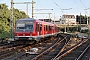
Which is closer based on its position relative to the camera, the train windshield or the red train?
the red train

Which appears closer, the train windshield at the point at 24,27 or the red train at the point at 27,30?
the red train at the point at 27,30

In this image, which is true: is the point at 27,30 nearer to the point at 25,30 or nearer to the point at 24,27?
the point at 25,30

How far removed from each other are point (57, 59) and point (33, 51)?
15.7ft

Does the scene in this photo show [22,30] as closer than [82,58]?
No

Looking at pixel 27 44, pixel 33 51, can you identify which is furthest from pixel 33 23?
pixel 33 51

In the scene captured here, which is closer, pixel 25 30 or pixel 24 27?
pixel 25 30

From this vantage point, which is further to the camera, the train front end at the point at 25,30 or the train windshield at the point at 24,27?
the train windshield at the point at 24,27

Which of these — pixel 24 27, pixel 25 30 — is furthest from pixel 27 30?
pixel 24 27

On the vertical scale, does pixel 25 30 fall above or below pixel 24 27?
below

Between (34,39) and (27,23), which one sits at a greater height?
(27,23)

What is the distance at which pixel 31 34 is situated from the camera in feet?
77.6

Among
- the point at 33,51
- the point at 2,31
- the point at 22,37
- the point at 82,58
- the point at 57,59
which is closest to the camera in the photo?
the point at 57,59

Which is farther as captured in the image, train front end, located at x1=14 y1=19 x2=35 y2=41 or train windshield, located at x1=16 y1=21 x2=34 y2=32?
train windshield, located at x1=16 y1=21 x2=34 y2=32

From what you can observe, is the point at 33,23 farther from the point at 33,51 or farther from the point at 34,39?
the point at 33,51
